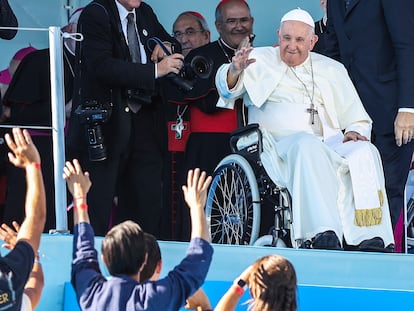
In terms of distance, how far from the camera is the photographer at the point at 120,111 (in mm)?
6148

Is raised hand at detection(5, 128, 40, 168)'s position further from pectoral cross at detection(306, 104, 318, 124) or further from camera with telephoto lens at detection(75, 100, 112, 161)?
pectoral cross at detection(306, 104, 318, 124)

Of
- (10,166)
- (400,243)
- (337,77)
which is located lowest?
(400,243)

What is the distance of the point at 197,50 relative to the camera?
7062 mm

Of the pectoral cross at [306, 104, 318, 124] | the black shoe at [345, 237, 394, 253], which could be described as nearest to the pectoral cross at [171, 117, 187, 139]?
the pectoral cross at [306, 104, 318, 124]

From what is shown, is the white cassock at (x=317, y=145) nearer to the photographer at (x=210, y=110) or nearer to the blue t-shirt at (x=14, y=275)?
the photographer at (x=210, y=110)

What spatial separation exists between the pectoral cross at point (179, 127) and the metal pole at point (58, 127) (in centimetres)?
133

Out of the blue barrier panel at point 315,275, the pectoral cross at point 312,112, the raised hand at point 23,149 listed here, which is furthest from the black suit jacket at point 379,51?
the raised hand at point 23,149

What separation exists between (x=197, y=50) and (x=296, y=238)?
1759mm

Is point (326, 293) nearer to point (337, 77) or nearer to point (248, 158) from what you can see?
point (248, 158)

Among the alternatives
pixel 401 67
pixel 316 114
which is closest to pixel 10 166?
pixel 316 114

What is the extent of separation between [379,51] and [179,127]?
4.13ft

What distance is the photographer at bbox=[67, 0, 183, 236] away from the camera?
20.2ft

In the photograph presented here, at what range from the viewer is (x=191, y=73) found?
20.7 feet

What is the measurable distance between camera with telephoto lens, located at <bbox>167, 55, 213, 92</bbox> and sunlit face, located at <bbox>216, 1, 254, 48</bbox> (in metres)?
0.73
